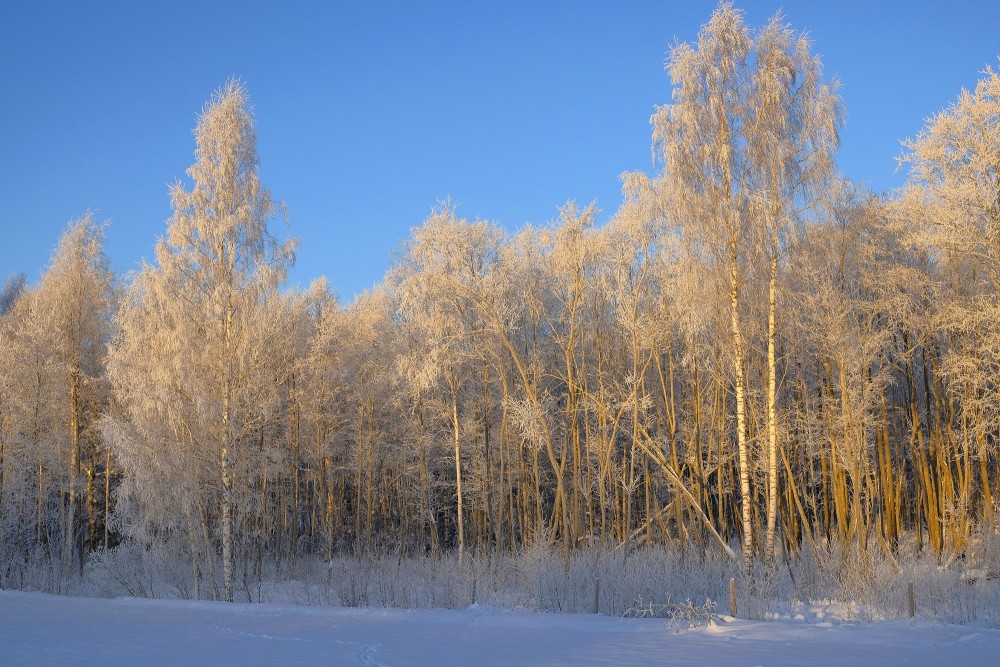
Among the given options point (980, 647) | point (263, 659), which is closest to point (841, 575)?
point (980, 647)

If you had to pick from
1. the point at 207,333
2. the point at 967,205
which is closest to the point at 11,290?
the point at 207,333

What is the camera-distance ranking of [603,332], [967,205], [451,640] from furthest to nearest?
1. [603,332]
2. [967,205]
3. [451,640]

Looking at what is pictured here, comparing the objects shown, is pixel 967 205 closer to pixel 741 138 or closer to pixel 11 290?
pixel 741 138

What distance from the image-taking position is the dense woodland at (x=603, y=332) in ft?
54.5

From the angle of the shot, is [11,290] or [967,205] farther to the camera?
[11,290]

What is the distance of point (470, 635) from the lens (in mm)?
11883

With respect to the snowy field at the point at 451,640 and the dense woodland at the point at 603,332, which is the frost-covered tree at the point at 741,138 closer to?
the dense woodland at the point at 603,332

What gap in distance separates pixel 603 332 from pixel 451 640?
16.8 meters

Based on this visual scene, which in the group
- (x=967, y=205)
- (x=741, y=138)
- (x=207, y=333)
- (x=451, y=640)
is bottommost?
(x=451, y=640)

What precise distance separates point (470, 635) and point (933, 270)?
16622mm

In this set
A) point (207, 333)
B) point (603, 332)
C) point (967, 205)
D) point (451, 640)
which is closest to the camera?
point (451, 640)

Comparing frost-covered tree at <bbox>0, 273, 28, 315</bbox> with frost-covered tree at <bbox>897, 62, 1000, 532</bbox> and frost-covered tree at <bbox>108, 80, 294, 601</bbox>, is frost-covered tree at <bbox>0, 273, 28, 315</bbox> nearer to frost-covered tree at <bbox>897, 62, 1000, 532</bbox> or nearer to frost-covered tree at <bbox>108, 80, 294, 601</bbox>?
frost-covered tree at <bbox>108, 80, 294, 601</bbox>

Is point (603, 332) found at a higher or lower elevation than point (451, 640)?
higher

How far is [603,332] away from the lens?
88.0ft
